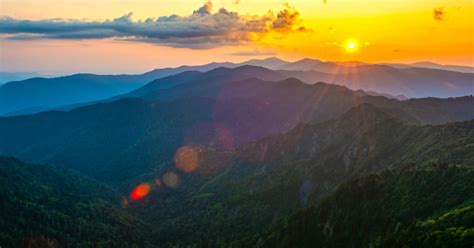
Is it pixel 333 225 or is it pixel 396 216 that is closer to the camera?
pixel 396 216

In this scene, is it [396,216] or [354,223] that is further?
[354,223]

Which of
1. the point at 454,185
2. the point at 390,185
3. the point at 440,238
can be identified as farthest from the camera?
the point at 390,185

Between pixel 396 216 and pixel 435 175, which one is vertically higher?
pixel 435 175

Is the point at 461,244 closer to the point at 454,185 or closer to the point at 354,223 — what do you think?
the point at 454,185

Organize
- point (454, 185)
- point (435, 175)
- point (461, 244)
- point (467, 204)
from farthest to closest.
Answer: point (435, 175)
point (454, 185)
point (467, 204)
point (461, 244)

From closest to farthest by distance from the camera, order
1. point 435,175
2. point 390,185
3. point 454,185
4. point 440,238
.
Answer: point 440,238
point 454,185
point 435,175
point 390,185

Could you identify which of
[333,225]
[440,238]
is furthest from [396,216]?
[440,238]

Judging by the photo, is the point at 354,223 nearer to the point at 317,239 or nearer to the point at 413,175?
the point at 317,239

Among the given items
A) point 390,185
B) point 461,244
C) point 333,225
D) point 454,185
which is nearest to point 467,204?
point 454,185

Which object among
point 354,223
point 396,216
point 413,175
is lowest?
point 354,223
